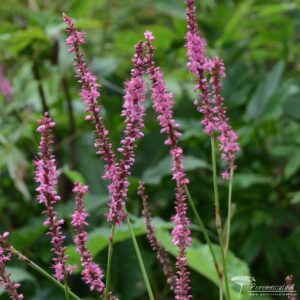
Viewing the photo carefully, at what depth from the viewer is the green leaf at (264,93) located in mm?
2348

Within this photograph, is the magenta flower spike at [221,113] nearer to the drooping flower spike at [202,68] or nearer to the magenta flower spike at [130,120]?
the drooping flower spike at [202,68]

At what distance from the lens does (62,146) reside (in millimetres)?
2541

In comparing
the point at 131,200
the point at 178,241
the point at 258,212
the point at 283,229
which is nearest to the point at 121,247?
the point at 131,200

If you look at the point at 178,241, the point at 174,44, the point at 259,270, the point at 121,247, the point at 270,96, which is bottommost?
the point at 259,270

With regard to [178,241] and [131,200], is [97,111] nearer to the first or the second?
Answer: [178,241]

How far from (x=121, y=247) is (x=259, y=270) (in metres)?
0.62

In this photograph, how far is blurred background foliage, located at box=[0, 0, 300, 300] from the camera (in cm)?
202

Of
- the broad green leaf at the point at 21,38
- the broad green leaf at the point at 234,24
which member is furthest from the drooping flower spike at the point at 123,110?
the broad green leaf at the point at 234,24

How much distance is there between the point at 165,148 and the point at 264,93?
484mm

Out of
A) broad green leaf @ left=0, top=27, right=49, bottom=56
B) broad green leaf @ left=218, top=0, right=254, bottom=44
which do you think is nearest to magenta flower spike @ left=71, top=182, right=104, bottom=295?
broad green leaf @ left=0, top=27, right=49, bottom=56

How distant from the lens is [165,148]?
2.40 meters

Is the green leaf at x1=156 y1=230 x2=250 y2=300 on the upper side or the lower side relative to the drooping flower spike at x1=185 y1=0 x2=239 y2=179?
lower

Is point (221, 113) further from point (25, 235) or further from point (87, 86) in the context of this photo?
point (25, 235)

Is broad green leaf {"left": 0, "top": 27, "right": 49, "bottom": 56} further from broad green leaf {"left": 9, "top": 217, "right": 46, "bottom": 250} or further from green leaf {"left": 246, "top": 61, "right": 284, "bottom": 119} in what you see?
green leaf {"left": 246, "top": 61, "right": 284, "bottom": 119}
